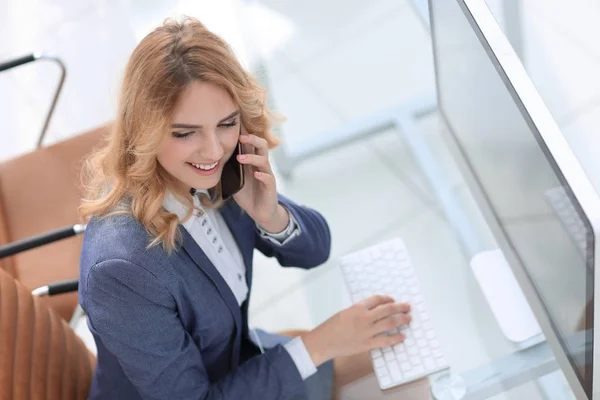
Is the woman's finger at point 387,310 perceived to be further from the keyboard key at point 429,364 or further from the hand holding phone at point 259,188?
the hand holding phone at point 259,188

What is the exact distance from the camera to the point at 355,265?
1.55 metres

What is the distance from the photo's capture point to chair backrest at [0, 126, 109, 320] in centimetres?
189

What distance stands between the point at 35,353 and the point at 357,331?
61 cm

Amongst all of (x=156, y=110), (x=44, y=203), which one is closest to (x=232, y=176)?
(x=156, y=110)

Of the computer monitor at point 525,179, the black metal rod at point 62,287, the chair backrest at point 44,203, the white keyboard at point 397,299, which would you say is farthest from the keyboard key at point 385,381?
the chair backrest at point 44,203

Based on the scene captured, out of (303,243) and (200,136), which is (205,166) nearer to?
(200,136)

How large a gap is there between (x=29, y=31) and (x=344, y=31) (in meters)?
1.60

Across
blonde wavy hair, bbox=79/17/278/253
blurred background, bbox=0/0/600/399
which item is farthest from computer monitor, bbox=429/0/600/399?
blonde wavy hair, bbox=79/17/278/253

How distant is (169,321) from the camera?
1302mm

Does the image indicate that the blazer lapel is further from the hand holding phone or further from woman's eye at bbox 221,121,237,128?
woman's eye at bbox 221,121,237,128

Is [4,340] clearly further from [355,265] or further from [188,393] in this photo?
[355,265]

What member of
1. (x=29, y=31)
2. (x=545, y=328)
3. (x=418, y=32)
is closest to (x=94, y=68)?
(x=29, y=31)

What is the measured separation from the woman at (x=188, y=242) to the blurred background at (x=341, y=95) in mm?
139

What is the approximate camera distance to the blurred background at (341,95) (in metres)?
1.54
